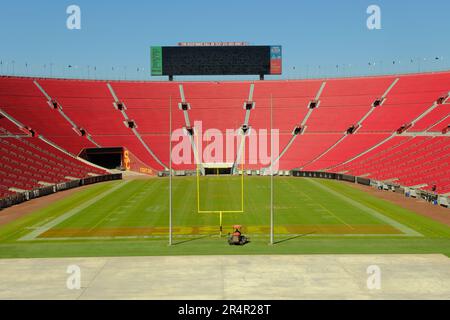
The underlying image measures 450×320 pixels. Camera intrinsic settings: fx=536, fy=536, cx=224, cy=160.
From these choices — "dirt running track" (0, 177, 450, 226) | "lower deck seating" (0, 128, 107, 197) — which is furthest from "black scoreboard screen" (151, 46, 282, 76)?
"dirt running track" (0, 177, 450, 226)

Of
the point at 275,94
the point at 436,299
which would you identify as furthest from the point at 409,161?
the point at 436,299

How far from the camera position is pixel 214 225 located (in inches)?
1399

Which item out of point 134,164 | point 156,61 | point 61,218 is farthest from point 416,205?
point 156,61

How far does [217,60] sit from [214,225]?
61780mm

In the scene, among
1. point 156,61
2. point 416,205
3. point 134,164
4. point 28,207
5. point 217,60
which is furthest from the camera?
point 156,61

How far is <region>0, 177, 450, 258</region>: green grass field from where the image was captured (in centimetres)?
2881

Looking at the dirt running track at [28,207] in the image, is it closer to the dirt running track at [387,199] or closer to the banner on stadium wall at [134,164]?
the dirt running track at [387,199]

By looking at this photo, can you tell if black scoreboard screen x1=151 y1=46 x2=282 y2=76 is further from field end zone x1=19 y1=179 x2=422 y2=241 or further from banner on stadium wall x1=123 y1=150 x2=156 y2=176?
field end zone x1=19 y1=179 x2=422 y2=241

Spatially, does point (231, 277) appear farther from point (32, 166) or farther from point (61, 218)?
point (32, 166)

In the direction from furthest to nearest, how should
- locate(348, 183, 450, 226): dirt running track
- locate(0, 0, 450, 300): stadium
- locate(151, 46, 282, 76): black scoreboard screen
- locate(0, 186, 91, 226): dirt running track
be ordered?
locate(151, 46, 282, 76): black scoreboard screen → locate(0, 186, 91, 226): dirt running track → locate(348, 183, 450, 226): dirt running track → locate(0, 0, 450, 300): stadium

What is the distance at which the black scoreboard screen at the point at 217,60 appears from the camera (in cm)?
9331

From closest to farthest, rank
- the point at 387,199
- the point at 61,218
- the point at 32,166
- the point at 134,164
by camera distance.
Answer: the point at 61,218
the point at 387,199
the point at 32,166
the point at 134,164

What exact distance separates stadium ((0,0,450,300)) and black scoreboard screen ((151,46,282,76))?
190mm
